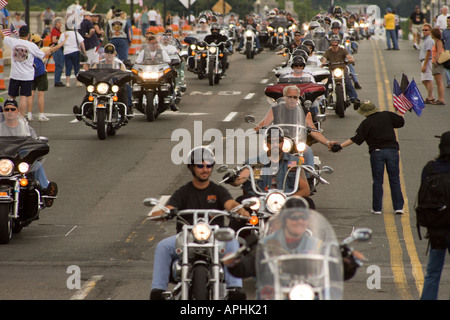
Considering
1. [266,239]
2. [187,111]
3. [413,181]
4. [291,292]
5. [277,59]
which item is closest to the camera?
[291,292]

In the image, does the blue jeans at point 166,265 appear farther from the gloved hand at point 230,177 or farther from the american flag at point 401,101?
the american flag at point 401,101

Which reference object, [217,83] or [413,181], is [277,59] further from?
[413,181]

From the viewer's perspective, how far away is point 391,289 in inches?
435

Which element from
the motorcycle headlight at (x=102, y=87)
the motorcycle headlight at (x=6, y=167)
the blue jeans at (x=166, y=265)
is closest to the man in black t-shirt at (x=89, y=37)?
the motorcycle headlight at (x=102, y=87)

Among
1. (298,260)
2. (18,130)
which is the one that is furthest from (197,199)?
(18,130)

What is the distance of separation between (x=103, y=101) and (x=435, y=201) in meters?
12.8

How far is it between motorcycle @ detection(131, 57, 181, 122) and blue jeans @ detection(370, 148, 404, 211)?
384 inches

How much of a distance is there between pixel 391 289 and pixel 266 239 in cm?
332

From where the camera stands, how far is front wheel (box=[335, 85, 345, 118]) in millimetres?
25000

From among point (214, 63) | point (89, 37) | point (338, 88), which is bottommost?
point (214, 63)

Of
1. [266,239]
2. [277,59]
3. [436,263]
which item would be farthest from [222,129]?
[277,59]

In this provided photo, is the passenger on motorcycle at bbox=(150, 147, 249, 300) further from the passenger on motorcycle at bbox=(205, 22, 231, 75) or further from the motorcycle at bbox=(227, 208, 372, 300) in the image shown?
the passenger on motorcycle at bbox=(205, 22, 231, 75)

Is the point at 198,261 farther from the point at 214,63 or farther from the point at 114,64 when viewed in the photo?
the point at 214,63

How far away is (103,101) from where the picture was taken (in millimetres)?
21672
